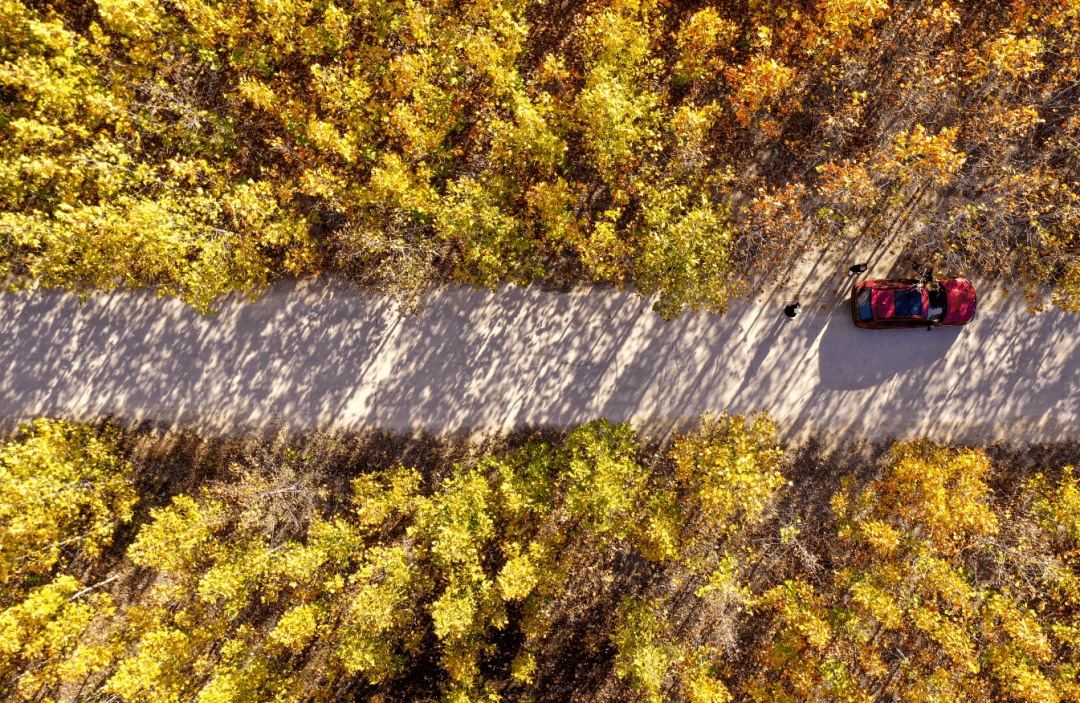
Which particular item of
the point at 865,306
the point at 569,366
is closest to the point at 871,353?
the point at 865,306

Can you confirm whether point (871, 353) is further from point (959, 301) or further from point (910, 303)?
point (959, 301)

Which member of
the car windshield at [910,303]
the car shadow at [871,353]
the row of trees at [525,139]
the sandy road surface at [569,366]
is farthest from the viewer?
the car shadow at [871,353]

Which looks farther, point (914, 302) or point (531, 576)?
point (914, 302)

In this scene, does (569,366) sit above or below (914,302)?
below

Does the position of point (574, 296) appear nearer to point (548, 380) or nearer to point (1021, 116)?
point (548, 380)

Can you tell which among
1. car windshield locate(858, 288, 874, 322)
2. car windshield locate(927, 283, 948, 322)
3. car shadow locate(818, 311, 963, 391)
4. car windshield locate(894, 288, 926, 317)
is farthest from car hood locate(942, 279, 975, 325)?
car windshield locate(858, 288, 874, 322)

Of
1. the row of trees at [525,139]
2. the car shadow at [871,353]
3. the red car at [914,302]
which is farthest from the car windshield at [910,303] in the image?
the row of trees at [525,139]

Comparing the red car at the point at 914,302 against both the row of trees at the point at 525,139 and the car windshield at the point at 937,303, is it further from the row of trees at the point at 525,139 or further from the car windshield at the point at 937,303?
the row of trees at the point at 525,139
